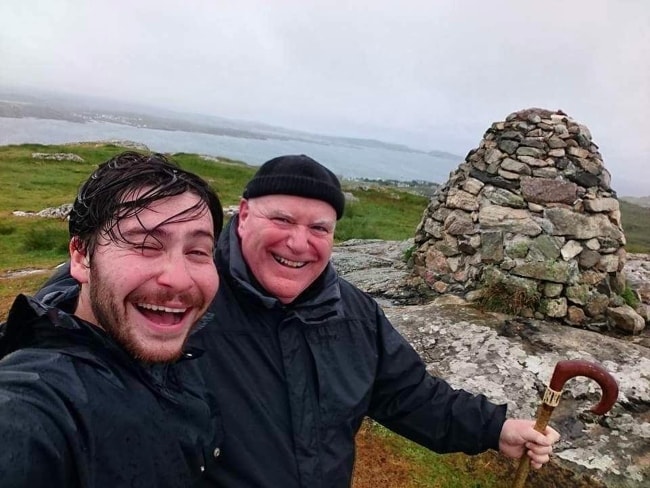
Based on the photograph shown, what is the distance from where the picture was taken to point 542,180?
741cm

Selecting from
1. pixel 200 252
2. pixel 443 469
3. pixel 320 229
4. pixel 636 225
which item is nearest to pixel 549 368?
pixel 443 469

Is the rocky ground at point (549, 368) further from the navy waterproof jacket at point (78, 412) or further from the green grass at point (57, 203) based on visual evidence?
the green grass at point (57, 203)

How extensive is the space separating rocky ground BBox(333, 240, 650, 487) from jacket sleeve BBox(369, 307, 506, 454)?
215 cm

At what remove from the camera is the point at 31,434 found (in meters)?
1.38

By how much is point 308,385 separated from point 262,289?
0.60 metres

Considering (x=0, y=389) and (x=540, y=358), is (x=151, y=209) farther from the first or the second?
(x=540, y=358)

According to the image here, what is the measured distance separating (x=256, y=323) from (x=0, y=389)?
4.35ft

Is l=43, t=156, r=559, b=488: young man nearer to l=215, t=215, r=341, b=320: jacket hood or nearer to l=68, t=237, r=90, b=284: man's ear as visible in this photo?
l=215, t=215, r=341, b=320: jacket hood

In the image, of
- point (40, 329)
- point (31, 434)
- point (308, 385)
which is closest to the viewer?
point (31, 434)

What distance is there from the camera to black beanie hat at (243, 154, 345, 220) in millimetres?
2867

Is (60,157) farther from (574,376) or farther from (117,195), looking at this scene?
(574,376)

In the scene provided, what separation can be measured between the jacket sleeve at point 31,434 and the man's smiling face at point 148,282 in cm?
33

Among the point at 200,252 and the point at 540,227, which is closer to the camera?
the point at 200,252

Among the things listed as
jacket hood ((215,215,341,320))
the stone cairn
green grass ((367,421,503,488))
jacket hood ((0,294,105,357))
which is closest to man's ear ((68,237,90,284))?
jacket hood ((0,294,105,357))
